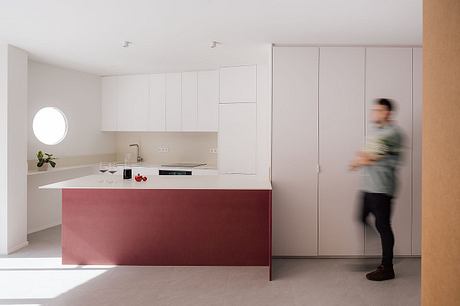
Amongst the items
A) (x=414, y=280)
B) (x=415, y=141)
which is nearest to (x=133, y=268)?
(x=414, y=280)

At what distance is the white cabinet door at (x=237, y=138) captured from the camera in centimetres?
583

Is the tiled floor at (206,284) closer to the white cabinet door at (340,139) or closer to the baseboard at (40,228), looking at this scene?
the white cabinet door at (340,139)

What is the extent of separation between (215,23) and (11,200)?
10.4 ft

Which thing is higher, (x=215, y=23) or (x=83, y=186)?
(x=215, y=23)

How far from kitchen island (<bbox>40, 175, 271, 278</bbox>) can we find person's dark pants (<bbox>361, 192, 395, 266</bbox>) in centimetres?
97

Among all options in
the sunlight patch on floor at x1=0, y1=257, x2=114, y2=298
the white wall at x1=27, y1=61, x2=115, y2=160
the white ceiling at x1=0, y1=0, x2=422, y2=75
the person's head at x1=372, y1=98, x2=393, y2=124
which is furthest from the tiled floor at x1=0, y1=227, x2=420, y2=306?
the white ceiling at x1=0, y1=0, x2=422, y2=75

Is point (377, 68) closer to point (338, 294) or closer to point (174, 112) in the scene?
point (338, 294)

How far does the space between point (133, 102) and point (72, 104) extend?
3.24ft

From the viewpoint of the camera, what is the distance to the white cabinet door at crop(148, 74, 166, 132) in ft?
22.0

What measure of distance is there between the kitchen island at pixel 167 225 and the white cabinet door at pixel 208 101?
2.31 metres

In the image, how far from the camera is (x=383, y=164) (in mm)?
3621

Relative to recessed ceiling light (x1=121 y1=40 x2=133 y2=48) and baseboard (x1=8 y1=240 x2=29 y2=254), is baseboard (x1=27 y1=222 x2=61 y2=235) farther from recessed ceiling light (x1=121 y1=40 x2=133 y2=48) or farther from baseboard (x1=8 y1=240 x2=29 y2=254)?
recessed ceiling light (x1=121 y1=40 x2=133 y2=48)

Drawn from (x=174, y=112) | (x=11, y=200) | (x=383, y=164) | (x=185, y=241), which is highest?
(x=174, y=112)

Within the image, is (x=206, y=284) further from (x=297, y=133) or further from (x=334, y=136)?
(x=334, y=136)
